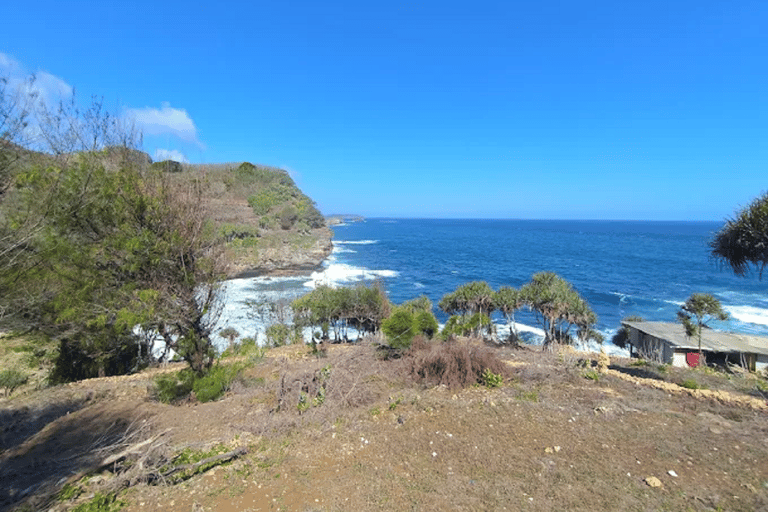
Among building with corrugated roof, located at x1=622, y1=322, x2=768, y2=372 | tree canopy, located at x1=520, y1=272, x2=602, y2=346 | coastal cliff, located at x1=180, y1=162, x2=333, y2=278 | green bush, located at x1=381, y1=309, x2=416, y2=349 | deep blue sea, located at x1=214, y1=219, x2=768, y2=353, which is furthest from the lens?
coastal cliff, located at x1=180, y1=162, x2=333, y2=278

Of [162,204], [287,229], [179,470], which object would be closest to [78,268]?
[162,204]

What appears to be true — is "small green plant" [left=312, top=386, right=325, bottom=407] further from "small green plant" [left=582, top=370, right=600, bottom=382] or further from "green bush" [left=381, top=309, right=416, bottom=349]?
"small green plant" [left=582, top=370, right=600, bottom=382]

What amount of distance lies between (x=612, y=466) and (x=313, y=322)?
20.4m

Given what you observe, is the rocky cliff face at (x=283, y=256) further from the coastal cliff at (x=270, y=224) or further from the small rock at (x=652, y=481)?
the small rock at (x=652, y=481)

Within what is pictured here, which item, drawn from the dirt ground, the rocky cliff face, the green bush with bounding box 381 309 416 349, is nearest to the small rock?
the dirt ground

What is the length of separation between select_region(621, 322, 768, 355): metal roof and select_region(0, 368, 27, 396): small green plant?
101ft

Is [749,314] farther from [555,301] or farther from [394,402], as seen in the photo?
[394,402]

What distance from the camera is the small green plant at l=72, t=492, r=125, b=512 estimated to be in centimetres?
499

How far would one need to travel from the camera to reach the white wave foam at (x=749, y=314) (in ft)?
117

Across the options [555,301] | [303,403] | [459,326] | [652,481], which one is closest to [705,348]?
[555,301]

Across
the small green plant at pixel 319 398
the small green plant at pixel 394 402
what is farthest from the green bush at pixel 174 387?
the small green plant at pixel 394 402

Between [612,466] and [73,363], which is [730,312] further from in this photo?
[73,363]

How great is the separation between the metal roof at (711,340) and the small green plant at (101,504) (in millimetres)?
25962

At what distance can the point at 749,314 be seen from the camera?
3806 cm
